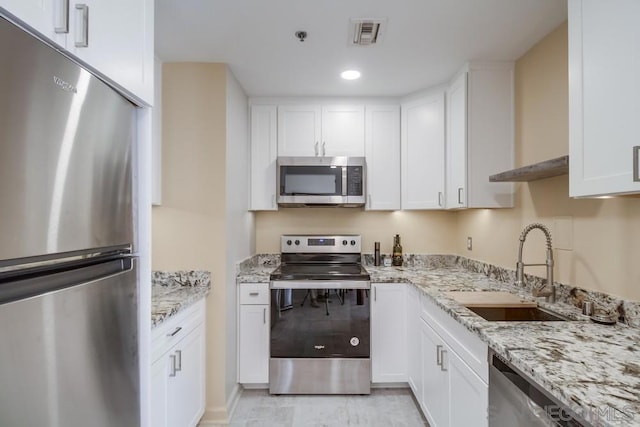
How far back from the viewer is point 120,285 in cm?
106

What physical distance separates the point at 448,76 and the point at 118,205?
2.40m

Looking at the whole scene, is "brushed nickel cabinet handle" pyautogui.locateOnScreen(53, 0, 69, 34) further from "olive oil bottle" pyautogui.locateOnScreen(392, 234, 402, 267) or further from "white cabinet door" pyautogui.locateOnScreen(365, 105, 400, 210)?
"olive oil bottle" pyautogui.locateOnScreen(392, 234, 402, 267)

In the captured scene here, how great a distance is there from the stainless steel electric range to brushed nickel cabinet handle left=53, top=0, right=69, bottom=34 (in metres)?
1.98

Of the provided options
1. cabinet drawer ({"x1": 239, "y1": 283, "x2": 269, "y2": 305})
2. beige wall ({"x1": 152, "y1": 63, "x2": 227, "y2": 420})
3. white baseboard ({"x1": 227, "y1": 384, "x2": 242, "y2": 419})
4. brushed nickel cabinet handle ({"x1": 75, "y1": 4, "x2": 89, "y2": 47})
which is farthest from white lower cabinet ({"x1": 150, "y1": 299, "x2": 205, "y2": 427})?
brushed nickel cabinet handle ({"x1": 75, "y1": 4, "x2": 89, "y2": 47})

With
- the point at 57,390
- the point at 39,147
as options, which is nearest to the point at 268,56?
the point at 39,147

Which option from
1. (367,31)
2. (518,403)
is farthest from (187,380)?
(367,31)

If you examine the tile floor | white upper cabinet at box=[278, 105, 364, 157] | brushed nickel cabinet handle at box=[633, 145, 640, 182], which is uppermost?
white upper cabinet at box=[278, 105, 364, 157]

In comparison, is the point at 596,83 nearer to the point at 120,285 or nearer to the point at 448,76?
the point at 448,76

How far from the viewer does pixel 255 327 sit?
2.52m

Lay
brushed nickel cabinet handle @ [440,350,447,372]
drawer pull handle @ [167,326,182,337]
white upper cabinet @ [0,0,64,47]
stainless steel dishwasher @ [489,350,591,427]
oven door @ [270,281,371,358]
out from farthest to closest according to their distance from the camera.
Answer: oven door @ [270,281,371,358] → brushed nickel cabinet handle @ [440,350,447,372] → drawer pull handle @ [167,326,182,337] → stainless steel dishwasher @ [489,350,591,427] → white upper cabinet @ [0,0,64,47]

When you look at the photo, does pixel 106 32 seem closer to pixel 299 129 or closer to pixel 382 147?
pixel 299 129

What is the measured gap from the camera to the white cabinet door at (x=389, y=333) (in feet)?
8.35

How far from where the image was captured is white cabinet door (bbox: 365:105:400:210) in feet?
9.61

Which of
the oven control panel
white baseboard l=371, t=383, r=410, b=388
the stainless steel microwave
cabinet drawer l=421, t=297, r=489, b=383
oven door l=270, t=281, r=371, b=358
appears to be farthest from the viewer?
the oven control panel
